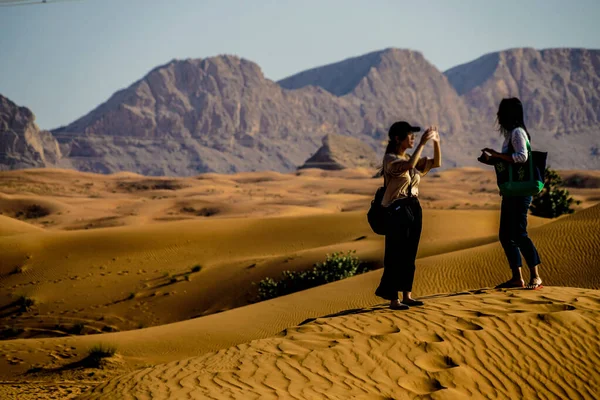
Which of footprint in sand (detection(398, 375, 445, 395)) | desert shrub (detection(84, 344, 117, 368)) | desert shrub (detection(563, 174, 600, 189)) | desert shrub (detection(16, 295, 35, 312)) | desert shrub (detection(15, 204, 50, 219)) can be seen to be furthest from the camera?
desert shrub (detection(563, 174, 600, 189))

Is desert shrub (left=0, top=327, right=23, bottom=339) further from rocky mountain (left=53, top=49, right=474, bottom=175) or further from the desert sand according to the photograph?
rocky mountain (left=53, top=49, right=474, bottom=175)

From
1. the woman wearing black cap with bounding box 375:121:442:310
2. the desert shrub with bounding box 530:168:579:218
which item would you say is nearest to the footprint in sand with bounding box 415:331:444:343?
the woman wearing black cap with bounding box 375:121:442:310

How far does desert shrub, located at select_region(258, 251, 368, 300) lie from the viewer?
60.1 feet

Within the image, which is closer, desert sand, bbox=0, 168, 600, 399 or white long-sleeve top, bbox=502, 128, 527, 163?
desert sand, bbox=0, 168, 600, 399

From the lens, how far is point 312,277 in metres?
18.5

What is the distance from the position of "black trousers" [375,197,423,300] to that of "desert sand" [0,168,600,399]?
0.30 m

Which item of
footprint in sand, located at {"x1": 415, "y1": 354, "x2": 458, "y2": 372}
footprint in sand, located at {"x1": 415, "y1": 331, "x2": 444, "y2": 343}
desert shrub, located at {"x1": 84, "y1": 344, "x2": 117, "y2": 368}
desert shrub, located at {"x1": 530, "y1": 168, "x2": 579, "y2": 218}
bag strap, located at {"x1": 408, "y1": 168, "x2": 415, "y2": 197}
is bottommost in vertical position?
desert shrub, located at {"x1": 84, "y1": 344, "x2": 117, "y2": 368}

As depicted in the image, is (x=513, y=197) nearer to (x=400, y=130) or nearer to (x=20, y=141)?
(x=400, y=130)

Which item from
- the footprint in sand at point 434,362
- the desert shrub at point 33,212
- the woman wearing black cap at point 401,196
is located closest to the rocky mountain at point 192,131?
the desert shrub at point 33,212

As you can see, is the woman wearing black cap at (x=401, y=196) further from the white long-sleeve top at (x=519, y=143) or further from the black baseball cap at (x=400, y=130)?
the white long-sleeve top at (x=519, y=143)

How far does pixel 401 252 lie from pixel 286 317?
5.91 m

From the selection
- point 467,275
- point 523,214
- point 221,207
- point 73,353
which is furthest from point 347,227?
point 221,207

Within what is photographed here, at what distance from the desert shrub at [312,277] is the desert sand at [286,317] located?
18.2 inches

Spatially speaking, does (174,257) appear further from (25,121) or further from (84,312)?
(25,121)
